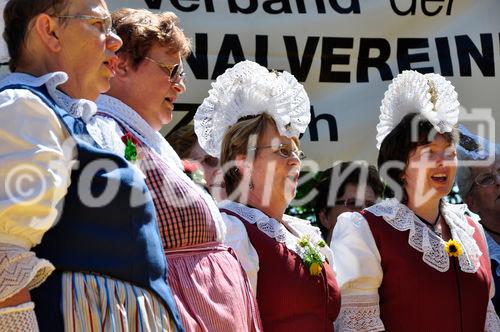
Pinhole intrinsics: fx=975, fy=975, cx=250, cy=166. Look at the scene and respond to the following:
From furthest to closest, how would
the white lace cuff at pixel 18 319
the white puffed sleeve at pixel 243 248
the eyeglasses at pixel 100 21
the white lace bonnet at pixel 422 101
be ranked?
the white lace bonnet at pixel 422 101 → the white puffed sleeve at pixel 243 248 → the eyeglasses at pixel 100 21 → the white lace cuff at pixel 18 319

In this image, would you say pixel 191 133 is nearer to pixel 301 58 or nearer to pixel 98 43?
pixel 301 58

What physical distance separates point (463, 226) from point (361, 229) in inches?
19.8

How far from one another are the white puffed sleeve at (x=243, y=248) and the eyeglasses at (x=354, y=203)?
4.84 ft

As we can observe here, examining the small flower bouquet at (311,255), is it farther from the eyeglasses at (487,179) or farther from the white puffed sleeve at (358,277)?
the eyeglasses at (487,179)

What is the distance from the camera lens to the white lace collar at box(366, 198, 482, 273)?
3748mm

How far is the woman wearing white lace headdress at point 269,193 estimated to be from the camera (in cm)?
337

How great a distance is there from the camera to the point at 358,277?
144 inches

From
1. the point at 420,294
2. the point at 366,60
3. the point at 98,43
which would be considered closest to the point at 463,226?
the point at 420,294

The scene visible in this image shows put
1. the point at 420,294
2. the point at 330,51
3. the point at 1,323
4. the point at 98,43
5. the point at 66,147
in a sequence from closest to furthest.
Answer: the point at 1,323
the point at 66,147
the point at 98,43
the point at 420,294
the point at 330,51

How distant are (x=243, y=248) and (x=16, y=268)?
1275 mm

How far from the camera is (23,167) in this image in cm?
214

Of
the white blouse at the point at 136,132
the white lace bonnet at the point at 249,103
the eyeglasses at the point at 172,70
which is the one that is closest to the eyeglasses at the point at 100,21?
the white blouse at the point at 136,132

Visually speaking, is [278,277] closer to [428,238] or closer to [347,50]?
[428,238]

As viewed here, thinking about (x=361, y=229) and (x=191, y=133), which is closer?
(x=361, y=229)
